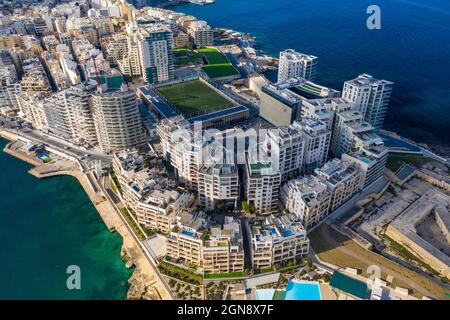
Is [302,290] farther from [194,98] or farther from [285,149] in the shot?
[194,98]

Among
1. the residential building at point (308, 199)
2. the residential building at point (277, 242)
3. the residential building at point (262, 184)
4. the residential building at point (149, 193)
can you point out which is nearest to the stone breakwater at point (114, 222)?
the residential building at point (149, 193)

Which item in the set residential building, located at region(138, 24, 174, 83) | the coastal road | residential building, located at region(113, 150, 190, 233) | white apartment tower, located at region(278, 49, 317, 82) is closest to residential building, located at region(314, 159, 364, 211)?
residential building, located at region(113, 150, 190, 233)

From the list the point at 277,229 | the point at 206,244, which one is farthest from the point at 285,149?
the point at 206,244

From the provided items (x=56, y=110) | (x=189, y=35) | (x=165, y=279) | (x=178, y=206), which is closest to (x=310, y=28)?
(x=189, y=35)

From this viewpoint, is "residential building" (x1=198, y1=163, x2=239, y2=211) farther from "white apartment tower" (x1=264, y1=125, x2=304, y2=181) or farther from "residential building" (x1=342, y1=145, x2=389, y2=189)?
"residential building" (x1=342, y1=145, x2=389, y2=189)

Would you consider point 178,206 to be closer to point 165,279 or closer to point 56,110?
A: point 165,279
